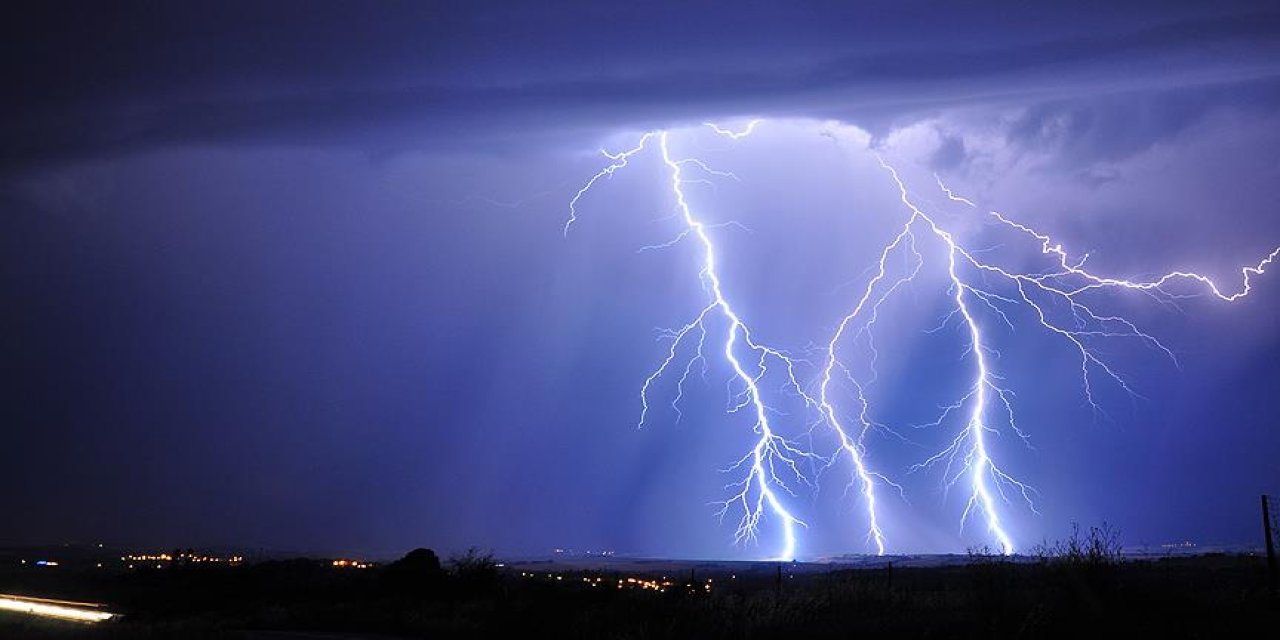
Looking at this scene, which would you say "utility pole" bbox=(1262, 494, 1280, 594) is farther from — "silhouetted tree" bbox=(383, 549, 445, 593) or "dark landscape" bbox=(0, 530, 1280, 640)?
"silhouetted tree" bbox=(383, 549, 445, 593)

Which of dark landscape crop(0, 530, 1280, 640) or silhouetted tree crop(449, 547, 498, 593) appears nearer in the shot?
dark landscape crop(0, 530, 1280, 640)

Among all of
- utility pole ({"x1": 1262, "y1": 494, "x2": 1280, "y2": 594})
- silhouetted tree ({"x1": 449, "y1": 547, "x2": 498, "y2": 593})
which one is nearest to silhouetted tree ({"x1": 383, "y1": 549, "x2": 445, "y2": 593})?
silhouetted tree ({"x1": 449, "y1": 547, "x2": 498, "y2": 593})

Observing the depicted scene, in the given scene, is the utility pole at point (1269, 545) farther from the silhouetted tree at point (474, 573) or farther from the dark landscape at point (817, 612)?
the silhouetted tree at point (474, 573)

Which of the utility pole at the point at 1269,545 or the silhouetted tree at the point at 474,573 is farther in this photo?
the silhouetted tree at the point at 474,573

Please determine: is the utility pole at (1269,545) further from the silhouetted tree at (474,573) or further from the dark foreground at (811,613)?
the silhouetted tree at (474,573)

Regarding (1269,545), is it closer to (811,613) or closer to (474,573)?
(811,613)

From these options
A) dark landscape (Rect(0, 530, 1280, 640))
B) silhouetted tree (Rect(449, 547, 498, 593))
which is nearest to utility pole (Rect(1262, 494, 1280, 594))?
dark landscape (Rect(0, 530, 1280, 640))

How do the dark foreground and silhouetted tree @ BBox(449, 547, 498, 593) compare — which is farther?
silhouetted tree @ BBox(449, 547, 498, 593)

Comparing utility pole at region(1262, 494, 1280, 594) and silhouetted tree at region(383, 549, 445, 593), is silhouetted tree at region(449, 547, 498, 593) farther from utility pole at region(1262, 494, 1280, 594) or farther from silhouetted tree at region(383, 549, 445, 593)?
utility pole at region(1262, 494, 1280, 594)

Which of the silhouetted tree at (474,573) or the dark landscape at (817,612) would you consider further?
the silhouetted tree at (474,573)

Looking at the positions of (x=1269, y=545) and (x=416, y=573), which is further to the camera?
(x=416, y=573)

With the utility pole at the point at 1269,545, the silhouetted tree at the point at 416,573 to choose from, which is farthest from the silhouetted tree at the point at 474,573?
the utility pole at the point at 1269,545

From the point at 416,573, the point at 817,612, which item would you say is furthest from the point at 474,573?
the point at 817,612

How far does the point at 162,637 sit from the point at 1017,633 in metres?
11.6
